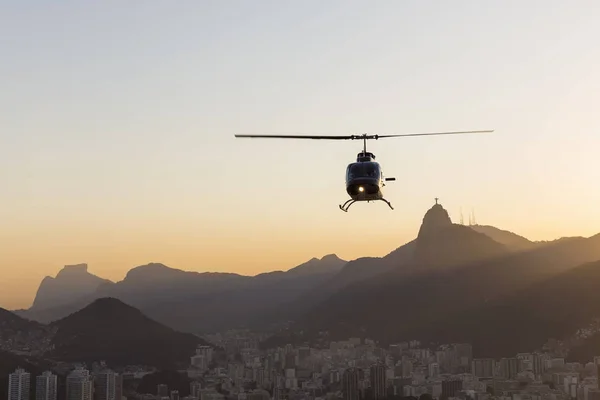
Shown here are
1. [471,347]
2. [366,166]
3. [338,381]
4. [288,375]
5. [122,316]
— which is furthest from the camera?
[122,316]

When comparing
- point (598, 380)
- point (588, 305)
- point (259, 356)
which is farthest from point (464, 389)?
point (259, 356)

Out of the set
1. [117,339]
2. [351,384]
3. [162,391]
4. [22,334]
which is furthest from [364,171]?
[22,334]

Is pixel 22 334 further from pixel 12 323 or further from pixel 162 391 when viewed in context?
pixel 162 391

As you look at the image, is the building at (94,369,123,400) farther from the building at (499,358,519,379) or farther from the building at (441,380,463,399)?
the building at (499,358,519,379)

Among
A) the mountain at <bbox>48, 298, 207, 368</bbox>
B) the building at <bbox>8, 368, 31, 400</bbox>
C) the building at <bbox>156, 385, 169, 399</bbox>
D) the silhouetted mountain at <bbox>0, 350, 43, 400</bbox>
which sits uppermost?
the mountain at <bbox>48, 298, 207, 368</bbox>

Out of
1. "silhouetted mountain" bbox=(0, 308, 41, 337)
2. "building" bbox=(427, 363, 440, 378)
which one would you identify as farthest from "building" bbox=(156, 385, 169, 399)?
"silhouetted mountain" bbox=(0, 308, 41, 337)

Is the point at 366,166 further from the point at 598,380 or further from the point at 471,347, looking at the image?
the point at 471,347
